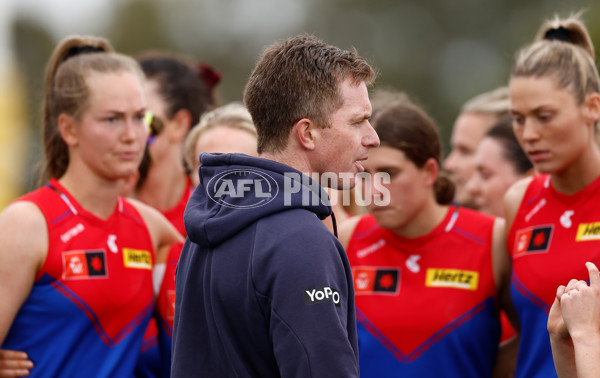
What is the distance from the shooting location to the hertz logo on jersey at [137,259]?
4.38m

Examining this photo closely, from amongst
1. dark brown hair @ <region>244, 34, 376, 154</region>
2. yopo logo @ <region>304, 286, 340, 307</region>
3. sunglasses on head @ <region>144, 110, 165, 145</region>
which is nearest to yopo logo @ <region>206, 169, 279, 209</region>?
dark brown hair @ <region>244, 34, 376, 154</region>

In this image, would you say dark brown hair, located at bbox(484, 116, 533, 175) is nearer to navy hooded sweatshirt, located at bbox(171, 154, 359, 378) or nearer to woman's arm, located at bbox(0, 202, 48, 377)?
woman's arm, located at bbox(0, 202, 48, 377)

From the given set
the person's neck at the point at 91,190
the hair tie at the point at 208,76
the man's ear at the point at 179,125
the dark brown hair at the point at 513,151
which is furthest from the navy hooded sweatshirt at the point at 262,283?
the hair tie at the point at 208,76

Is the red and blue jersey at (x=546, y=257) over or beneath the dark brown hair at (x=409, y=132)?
beneath

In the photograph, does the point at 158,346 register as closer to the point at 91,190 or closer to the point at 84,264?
the point at 84,264

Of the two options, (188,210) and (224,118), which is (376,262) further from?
(188,210)

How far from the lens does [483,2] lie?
31.2 metres

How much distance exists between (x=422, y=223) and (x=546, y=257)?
74cm

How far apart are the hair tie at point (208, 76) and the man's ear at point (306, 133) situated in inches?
146

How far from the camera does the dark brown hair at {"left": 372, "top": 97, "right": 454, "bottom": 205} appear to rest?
4637mm

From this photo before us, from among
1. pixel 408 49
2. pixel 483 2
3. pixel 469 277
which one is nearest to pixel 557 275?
pixel 469 277

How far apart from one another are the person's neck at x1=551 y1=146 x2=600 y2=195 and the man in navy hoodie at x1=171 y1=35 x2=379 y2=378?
1.59 meters

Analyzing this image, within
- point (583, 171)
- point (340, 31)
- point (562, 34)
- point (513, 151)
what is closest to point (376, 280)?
point (583, 171)

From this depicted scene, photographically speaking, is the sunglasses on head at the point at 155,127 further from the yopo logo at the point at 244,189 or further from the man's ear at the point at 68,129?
the yopo logo at the point at 244,189
